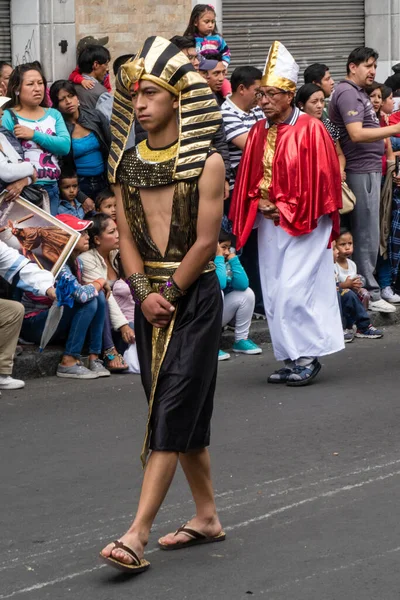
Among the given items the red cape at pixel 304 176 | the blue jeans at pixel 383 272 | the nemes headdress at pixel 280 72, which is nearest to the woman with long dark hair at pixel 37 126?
the red cape at pixel 304 176

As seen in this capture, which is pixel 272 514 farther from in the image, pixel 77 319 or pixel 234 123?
pixel 234 123

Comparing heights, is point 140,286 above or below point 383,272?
above

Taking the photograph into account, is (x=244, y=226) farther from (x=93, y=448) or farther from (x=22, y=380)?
(x=93, y=448)

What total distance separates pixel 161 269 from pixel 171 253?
83 millimetres

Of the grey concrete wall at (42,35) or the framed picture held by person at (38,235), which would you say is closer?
the framed picture held by person at (38,235)

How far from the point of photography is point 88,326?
31.1 ft

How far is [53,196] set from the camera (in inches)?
400

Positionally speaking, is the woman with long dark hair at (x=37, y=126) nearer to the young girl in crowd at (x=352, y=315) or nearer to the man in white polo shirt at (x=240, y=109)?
the man in white polo shirt at (x=240, y=109)

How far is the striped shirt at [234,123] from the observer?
1080 cm

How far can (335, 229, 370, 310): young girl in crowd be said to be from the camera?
1095cm

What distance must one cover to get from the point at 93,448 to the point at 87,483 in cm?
73

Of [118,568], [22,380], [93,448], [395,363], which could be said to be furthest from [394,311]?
[118,568]

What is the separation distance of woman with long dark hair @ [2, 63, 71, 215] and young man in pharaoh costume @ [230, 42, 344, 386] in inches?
63.4

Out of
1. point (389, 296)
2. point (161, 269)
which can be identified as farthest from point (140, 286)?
point (389, 296)
